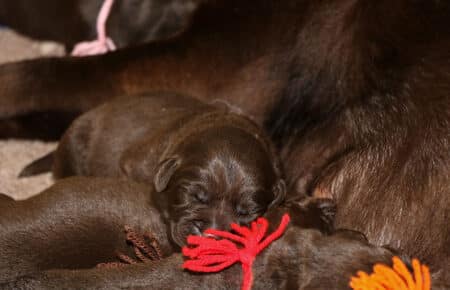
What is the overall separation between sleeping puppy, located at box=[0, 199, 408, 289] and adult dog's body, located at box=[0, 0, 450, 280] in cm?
23

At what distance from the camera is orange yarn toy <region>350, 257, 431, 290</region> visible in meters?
1.36

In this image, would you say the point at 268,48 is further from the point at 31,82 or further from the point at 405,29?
the point at 31,82

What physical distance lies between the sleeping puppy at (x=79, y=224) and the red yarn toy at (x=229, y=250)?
0.40ft

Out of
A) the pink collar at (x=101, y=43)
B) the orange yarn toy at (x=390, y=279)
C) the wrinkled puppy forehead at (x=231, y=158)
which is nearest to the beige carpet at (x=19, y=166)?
the pink collar at (x=101, y=43)

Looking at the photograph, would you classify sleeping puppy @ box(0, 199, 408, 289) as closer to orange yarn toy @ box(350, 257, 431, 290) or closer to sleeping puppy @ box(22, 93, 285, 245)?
orange yarn toy @ box(350, 257, 431, 290)

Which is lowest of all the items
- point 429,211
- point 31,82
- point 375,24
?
point 31,82

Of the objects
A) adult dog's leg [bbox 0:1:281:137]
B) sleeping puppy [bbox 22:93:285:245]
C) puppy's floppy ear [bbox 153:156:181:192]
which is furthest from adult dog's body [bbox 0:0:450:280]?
puppy's floppy ear [bbox 153:156:181:192]

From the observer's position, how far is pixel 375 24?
1824mm

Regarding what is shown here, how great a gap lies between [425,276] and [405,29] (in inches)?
23.8

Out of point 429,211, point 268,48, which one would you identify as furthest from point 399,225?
point 268,48

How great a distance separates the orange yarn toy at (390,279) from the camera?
1.36 m

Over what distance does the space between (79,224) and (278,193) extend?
0.39 meters

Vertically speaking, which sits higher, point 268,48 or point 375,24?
point 375,24

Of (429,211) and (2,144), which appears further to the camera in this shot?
(2,144)
